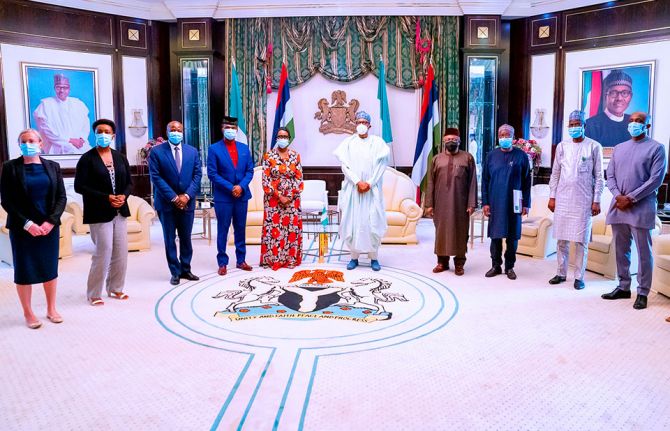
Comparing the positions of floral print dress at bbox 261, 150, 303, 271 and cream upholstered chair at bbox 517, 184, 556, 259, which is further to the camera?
cream upholstered chair at bbox 517, 184, 556, 259

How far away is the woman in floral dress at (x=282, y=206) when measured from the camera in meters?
5.47

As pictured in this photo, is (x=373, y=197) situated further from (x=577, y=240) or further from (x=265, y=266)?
(x=577, y=240)

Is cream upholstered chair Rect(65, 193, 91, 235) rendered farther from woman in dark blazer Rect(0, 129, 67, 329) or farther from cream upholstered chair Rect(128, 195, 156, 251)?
woman in dark blazer Rect(0, 129, 67, 329)

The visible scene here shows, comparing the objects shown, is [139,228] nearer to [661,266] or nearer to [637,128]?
[637,128]

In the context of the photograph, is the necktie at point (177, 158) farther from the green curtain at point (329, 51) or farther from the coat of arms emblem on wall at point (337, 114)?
the coat of arms emblem on wall at point (337, 114)

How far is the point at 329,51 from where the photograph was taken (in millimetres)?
8836

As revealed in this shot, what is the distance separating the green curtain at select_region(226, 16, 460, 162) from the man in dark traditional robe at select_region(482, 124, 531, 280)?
3.61m

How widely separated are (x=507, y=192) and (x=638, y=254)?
1.29m

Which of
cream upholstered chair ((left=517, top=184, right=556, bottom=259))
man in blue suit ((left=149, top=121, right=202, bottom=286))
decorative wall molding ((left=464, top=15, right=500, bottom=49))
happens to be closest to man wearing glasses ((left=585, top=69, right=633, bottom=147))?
decorative wall molding ((left=464, top=15, right=500, bottom=49))

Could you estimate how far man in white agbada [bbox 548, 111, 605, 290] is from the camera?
4691 mm

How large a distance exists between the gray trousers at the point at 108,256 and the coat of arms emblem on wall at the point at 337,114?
16.9 feet

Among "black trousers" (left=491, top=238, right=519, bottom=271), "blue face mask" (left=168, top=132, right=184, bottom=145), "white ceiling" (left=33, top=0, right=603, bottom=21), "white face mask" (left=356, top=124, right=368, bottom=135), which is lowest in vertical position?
"black trousers" (left=491, top=238, right=519, bottom=271)

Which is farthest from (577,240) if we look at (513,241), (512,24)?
(512,24)

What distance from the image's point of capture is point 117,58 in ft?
28.4
